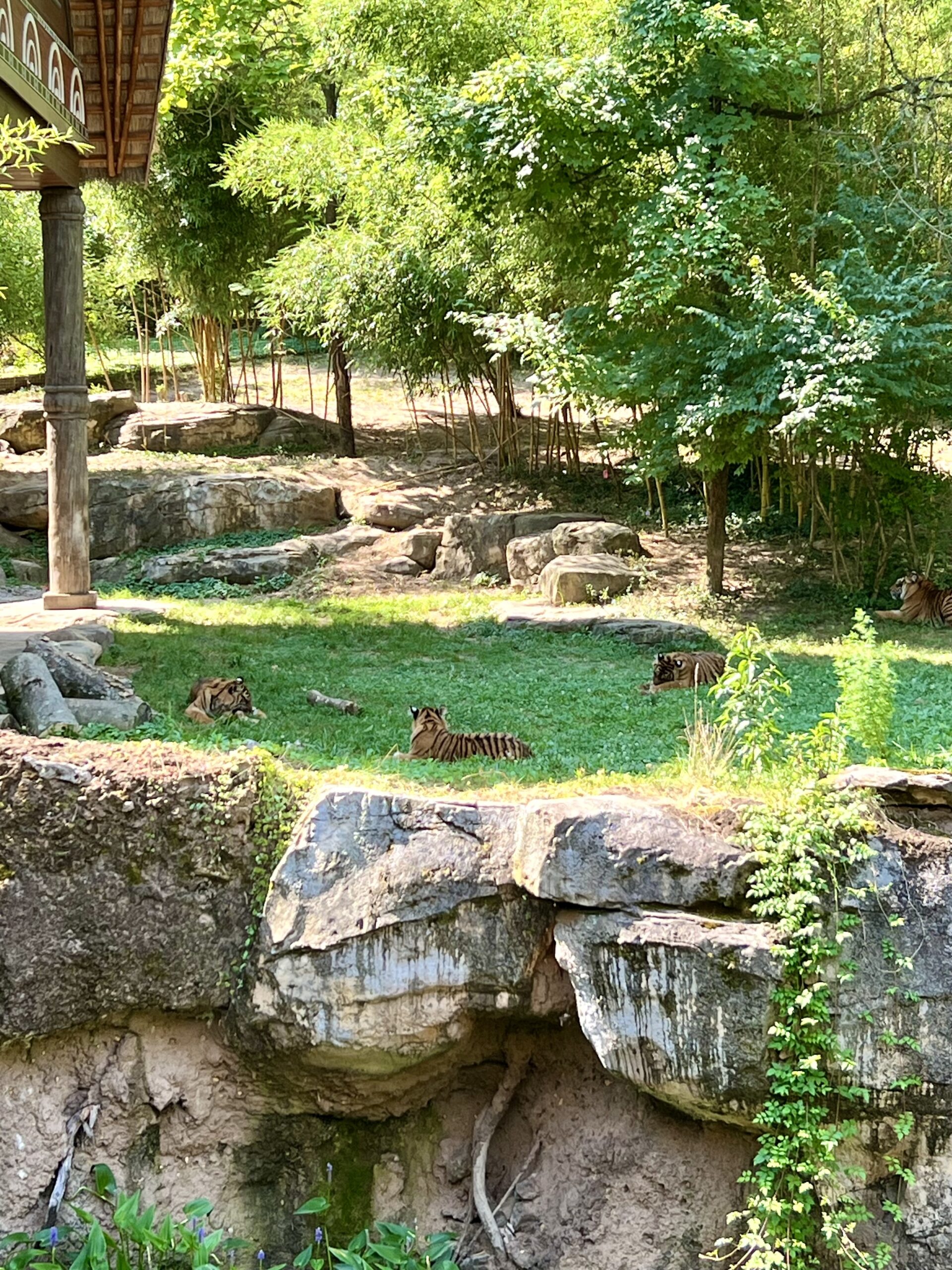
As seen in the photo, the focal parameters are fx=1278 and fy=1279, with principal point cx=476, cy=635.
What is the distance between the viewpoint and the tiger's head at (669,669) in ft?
31.8

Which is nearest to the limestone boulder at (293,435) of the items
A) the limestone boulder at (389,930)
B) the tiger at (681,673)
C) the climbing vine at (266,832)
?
the tiger at (681,673)

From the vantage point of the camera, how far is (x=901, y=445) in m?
13.3

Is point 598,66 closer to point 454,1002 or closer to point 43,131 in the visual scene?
point 43,131

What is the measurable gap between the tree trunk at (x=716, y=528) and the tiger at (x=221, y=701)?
6.76m

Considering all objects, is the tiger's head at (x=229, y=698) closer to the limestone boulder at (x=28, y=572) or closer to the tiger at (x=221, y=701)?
the tiger at (x=221, y=701)

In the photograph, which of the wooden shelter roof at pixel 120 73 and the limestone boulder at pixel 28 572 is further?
the limestone boulder at pixel 28 572

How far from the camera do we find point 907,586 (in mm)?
12906

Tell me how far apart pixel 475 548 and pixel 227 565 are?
9.68 feet

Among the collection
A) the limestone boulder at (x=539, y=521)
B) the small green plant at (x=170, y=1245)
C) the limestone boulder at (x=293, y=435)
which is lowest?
the small green plant at (x=170, y=1245)

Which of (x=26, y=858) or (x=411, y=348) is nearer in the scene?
(x=26, y=858)

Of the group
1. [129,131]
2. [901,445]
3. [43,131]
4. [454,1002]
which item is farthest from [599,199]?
[454,1002]

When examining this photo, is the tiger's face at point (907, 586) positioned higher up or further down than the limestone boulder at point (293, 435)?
further down

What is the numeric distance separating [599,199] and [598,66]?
4.49ft

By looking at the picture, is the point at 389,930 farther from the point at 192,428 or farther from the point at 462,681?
the point at 192,428
